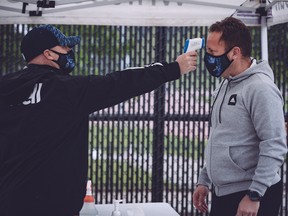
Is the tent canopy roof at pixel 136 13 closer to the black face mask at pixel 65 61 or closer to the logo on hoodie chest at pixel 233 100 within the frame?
the logo on hoodie chest at pixel 233 100

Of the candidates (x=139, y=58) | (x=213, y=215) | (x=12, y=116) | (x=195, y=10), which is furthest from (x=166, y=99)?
(x=12, y=116)

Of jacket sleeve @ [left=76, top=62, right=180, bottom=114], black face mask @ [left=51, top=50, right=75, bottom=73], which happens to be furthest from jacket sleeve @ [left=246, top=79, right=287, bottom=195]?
black face mask @ [left=51, top=50, right=75, bottom=73]

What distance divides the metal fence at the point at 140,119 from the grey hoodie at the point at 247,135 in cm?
280

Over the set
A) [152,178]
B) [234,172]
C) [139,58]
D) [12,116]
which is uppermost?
[139,58]

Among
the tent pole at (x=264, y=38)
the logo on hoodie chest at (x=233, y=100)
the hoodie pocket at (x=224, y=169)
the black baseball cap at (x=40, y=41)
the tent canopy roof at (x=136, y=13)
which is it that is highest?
the tent canopy roof at (x=136, y=13)

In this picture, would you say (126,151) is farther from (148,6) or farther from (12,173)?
(12,173)

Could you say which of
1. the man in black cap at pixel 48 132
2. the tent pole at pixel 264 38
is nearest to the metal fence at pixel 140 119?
the tent pole at pixel 264 38

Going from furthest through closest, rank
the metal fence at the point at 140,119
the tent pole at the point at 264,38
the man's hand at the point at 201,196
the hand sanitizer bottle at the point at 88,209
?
1. the metal fence at the point at 140,119
2. the tent pole at the point at 264,38
3. the man's hand at the point at 201,196
4. the hand sanitizer bottle at the point at 88,209

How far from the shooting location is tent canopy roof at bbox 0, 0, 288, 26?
3795 mm

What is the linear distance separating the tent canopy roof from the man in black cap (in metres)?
1.32

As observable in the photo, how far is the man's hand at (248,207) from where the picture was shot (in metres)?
2.73

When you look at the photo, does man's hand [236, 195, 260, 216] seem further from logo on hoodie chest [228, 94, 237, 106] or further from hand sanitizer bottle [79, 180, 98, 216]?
hand sanitizer bottle [79, 180, 98, 216]

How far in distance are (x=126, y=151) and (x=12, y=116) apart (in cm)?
353

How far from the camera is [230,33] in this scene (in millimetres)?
3018
